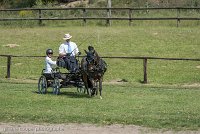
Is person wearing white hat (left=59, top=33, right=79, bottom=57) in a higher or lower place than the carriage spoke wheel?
higher

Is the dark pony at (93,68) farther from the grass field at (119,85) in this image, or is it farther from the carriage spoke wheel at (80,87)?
the carriage spoke wheel at (80,87)

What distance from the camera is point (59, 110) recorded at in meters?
13.9

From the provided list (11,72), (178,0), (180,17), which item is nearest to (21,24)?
(180,17)

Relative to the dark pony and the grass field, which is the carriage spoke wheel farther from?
the dark pony

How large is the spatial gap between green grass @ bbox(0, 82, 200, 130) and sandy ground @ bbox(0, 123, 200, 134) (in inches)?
15.2

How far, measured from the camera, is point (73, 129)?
456 inches

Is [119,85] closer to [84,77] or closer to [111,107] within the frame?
[84,77]

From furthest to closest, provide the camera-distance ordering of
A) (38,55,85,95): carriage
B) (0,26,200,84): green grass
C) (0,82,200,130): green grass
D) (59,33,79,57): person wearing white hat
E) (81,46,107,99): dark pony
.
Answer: (0,26,200,84): green grass, (59,33,79,57): person wearing white hat, (38,55,85,95): carriage, (81,46,107,99): dark pony, (0,82,200,130): green grass

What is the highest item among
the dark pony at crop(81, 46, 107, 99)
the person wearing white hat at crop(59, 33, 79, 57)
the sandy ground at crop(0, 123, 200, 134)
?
the person wearing white hat at crop(59, 33, 79, 57)

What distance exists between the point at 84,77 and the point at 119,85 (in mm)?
4517

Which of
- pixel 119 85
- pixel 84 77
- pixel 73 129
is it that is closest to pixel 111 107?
pixel 84 77

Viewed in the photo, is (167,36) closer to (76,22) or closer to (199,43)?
(199,43)

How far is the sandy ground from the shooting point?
11289 mm

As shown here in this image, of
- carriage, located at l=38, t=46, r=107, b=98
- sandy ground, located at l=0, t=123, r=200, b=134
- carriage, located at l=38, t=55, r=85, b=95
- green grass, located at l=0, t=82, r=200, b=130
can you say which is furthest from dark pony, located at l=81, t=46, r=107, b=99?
sandy ground, located at l=0, t=123, r=200, b=134
